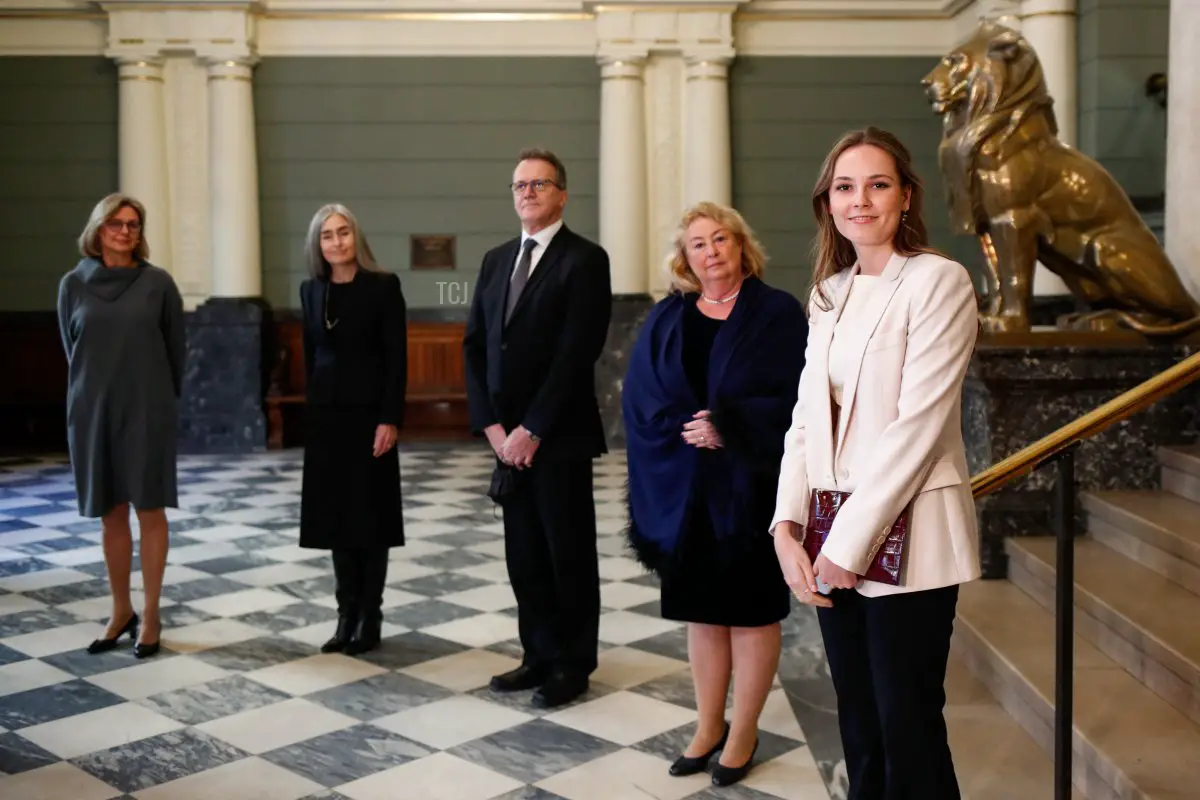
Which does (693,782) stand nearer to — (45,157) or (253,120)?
(253,120)

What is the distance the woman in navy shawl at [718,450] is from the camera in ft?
10.3

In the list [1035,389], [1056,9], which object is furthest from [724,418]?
[1056,9]

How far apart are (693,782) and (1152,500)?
209 cm

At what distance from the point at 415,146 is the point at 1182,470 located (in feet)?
25.1

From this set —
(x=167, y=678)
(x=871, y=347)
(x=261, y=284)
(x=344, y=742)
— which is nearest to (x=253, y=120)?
(x=261, y=284)

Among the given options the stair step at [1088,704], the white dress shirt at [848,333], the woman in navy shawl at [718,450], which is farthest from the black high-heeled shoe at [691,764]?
the white dress shirt at [848,333]

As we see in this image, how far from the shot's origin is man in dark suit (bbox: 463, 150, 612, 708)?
3.92m

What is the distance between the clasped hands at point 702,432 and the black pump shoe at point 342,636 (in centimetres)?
195

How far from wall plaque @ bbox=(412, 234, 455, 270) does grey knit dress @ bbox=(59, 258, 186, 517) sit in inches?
252

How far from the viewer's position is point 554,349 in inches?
157

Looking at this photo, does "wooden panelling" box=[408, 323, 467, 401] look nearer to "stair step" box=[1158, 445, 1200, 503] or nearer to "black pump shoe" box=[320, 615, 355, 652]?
"black pump shoe" box=[320, 615, 355, 652]

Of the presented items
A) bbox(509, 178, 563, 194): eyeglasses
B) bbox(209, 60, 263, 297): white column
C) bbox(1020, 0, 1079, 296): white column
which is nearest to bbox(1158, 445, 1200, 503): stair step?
bbox(509, 178, 563, 194): eyeglasses

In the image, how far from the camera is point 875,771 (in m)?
2.30

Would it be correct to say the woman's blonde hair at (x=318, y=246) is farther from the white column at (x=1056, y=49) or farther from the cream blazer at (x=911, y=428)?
Result: the white column at (x=1056, y=49)
